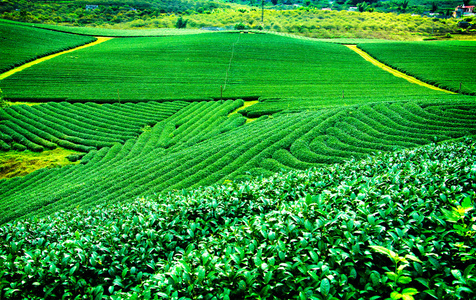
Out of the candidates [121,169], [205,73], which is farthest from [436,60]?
[121,169]

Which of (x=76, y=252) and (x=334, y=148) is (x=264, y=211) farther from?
(x=334, y=148)

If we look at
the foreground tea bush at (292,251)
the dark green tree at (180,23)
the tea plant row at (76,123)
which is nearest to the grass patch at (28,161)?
the tea plant row at (76,123)

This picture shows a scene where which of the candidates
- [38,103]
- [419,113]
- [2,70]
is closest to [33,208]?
[38,103]

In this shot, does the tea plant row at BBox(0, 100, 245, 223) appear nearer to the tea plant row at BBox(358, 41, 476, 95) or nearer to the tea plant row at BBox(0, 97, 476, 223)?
the tea plant row at BBox(0, 97, 476, 223)

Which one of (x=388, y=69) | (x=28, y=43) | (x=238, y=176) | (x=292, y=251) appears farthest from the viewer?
(x=28, y=43)

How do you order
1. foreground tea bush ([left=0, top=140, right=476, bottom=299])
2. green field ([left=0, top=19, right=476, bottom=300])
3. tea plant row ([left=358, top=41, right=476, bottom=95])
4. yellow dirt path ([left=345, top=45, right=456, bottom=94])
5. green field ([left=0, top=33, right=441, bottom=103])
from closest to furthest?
foreground tea bush ([left=0, top=140, right=476, bottom=299]) → green field ([left=0, top=19, right=476, bottom=300]) → green field ([left=0, top=33, right=441, bottom=103]) → tea plant row ([left=358, top=41, right=476, bottom=95]) → yellow dirt path ([left=345, top=45, right=456, bottom=94])

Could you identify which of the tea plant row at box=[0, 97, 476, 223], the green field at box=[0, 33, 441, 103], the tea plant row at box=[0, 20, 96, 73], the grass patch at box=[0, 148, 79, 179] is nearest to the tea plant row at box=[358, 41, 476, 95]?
the green field at box=[0, 33, 441, 103]

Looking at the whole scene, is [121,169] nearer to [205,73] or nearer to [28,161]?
[28,161]
